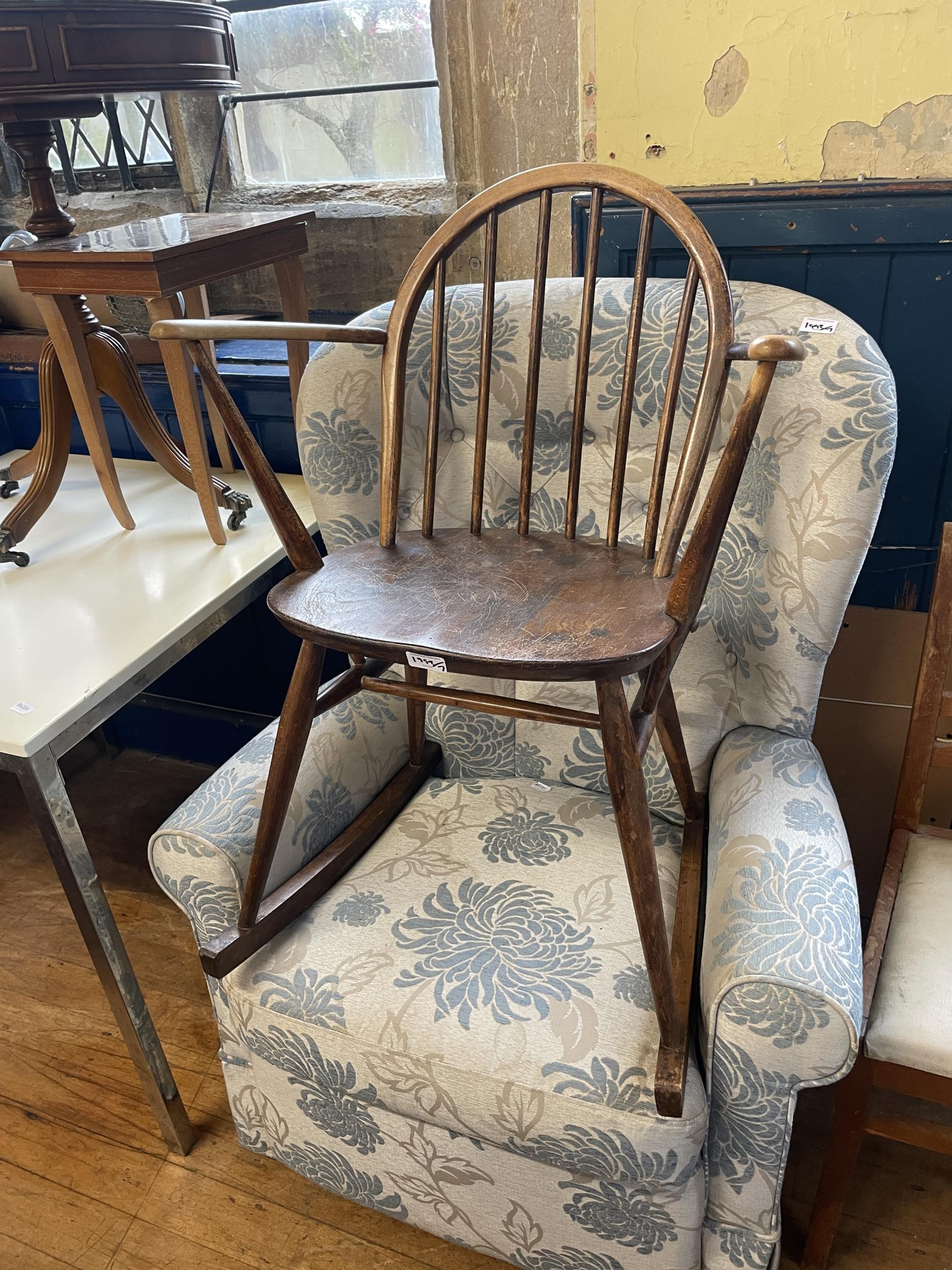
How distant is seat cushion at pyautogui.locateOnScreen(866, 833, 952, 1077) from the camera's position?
1.04 m

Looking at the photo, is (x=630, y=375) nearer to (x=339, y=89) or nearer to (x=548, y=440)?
(x=548, y=440)

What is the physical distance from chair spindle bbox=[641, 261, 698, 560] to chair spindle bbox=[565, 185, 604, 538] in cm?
10

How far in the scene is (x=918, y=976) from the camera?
3.59 ft

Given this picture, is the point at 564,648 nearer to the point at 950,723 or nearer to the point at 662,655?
the point at 662,655

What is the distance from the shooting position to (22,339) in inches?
76.5

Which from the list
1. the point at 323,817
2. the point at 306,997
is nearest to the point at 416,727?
the point at 323,817

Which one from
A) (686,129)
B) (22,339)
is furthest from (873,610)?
(22,339)

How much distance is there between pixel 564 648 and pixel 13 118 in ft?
3.56

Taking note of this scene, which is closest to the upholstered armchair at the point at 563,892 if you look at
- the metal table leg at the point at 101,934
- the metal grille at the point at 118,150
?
the metal table leg at the point at 101,934

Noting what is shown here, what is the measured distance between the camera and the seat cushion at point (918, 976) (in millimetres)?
1039

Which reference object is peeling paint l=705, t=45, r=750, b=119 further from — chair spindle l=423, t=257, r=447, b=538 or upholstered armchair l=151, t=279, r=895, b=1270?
chair spindle l=423, t=257, r=447, b=538

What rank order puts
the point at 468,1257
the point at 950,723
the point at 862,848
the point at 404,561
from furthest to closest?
the point at 862,848, the point at 950,723, the point at 468,1257, the point at 404,561

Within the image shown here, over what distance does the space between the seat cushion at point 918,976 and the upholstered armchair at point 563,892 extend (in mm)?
151

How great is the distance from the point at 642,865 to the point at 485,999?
10.3 inches
